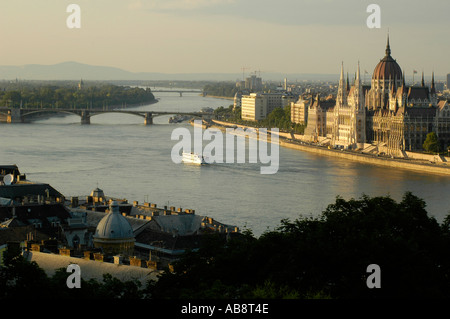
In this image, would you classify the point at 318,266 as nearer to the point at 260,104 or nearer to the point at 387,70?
the point at 387,70

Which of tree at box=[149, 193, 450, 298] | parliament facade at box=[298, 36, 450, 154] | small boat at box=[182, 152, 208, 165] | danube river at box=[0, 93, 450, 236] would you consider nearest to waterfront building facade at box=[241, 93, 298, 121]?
parliament facade at box=[298, 36, 450, 154]

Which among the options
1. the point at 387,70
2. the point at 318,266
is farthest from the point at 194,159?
the point at 318,266

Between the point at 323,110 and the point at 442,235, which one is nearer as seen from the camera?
the point at 442,235

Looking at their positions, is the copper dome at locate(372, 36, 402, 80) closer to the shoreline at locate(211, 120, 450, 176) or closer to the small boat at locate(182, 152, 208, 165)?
the shoreline at locate(211, 120, 450, 176)

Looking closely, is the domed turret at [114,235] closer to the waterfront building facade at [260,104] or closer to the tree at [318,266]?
the tree at [318,266]
